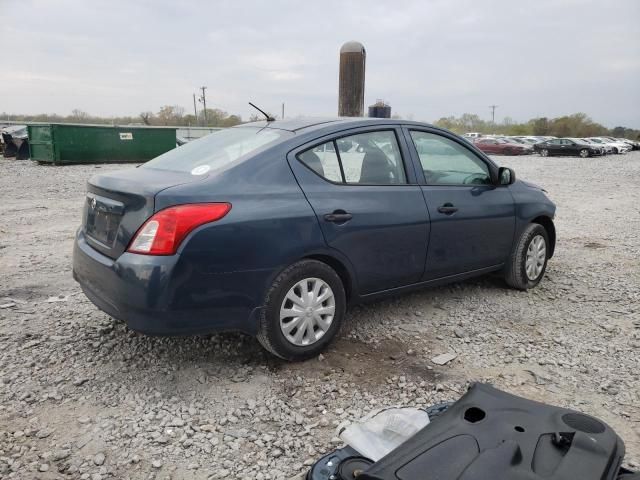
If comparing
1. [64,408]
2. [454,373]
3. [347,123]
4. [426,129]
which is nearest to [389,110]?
[426,129]

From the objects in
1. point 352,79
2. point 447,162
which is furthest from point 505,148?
point 447,162

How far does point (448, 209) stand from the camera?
12.7 feet

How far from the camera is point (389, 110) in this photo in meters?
7.39

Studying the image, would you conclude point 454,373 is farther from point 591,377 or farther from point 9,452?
point 9,452

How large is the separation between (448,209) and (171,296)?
2175 mm

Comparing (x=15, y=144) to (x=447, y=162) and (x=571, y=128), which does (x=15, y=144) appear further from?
(x=571, y=128)

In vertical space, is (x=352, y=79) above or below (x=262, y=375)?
above

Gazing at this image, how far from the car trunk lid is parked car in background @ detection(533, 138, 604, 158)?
37466mm

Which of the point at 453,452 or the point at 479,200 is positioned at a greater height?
the point at 479,200

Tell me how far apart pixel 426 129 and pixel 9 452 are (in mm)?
3370

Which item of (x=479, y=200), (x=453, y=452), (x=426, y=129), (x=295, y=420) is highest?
(x=426, y=129)

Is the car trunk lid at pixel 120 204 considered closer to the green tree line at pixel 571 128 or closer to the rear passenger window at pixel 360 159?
the rear passenger window at pixel 360 159

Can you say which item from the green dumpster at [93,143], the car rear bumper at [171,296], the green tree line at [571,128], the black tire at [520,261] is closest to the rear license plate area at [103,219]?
the car rear bumper at [171,296]

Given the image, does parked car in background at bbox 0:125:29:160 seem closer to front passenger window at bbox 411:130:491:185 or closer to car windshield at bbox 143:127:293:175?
car windshield at bbox 143:127:293:175
